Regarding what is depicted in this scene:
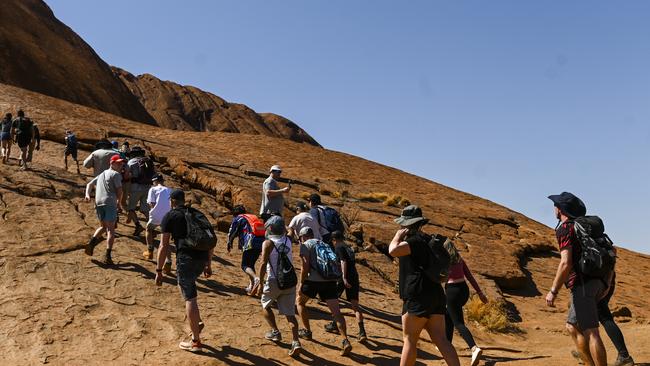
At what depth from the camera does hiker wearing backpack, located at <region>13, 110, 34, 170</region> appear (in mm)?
15023

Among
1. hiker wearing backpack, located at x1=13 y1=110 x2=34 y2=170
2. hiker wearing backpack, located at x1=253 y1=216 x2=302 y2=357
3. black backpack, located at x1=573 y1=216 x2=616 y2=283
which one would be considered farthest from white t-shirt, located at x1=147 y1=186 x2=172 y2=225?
black backpack, located at x1=573 y1=216 x2=616 y2=283

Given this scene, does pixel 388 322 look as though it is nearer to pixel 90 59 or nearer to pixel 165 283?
pixel 165 283

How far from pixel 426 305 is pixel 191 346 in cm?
Result: 326

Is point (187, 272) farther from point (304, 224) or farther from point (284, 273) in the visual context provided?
point (304, 224)

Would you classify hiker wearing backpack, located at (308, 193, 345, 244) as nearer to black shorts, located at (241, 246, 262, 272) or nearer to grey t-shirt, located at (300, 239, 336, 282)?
black shorts, located at (241, 246, 262, 272)

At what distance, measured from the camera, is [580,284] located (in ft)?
20.1

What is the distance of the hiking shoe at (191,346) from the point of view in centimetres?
741

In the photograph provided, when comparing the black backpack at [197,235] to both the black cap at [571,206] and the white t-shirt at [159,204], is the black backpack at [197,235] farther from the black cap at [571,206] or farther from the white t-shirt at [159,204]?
the black cap at [571,206]

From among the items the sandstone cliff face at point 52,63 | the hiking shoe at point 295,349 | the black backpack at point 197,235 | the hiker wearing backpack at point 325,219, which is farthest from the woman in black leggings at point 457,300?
the sandstone cliff face at point 52,63

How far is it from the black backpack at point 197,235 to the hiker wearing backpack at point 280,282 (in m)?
0.94

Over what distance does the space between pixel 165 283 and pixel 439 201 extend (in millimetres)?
18905

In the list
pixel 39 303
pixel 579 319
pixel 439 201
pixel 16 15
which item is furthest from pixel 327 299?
pixel 16 15

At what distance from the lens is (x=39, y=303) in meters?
8.29

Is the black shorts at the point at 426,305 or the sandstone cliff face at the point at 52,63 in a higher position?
the sandstone cliff face at the point at 52,63
